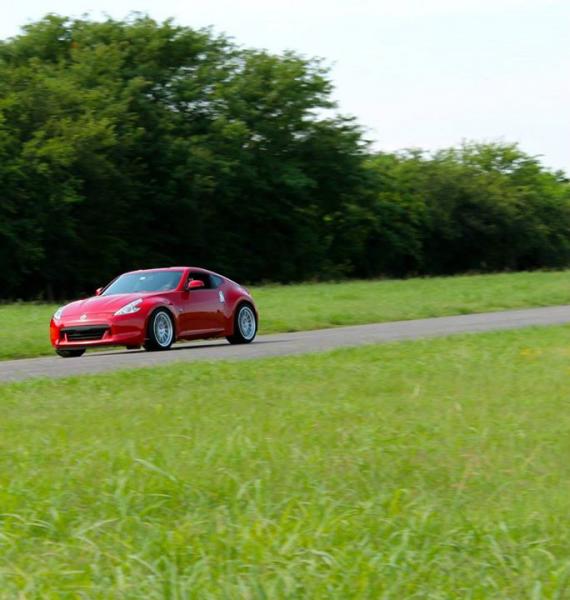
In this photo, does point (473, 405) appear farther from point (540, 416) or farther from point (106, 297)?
point (106, 297)

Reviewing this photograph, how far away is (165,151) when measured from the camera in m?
61.4

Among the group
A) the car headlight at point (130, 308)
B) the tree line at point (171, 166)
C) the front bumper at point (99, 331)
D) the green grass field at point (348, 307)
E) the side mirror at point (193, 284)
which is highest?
the tree line at point (171, 166)

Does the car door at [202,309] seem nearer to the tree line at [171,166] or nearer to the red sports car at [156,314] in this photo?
the red sports car at [156,314]

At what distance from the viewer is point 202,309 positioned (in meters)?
21.3

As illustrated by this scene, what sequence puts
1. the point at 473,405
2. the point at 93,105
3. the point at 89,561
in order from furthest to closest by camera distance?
the point at 93,105 < the point at 473,405 < the point at 89,561

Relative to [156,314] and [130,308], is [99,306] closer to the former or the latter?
[130,308]

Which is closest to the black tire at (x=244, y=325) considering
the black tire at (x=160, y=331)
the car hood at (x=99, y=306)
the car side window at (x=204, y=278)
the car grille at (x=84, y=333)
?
the car side window at (x=204, y=278)

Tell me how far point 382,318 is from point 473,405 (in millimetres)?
19909

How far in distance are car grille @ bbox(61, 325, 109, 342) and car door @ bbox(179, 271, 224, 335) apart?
5.17ft

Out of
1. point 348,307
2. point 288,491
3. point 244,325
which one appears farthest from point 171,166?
point 288,491

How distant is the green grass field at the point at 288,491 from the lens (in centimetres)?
507

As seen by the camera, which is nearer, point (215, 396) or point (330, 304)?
point (215, 396)

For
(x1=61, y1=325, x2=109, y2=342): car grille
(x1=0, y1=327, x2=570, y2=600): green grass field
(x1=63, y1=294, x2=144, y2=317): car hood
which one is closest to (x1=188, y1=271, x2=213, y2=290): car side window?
(x1=63, y1=294, x2=144, y2=317): car hood

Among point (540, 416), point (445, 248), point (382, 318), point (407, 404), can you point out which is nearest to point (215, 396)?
point (407, 404)
